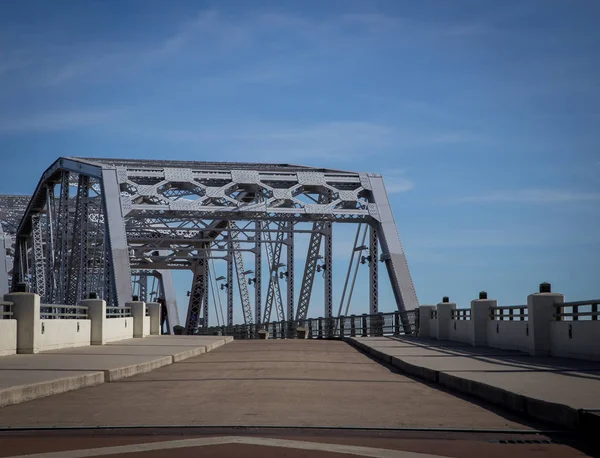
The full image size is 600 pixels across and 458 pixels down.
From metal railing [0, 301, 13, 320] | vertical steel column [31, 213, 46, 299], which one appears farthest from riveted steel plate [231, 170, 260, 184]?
metal railing [0, 301, 13, 320]

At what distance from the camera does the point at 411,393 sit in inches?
544

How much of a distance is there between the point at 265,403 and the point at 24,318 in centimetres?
1167

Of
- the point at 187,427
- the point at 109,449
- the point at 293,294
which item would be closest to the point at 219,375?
the point at 187,427

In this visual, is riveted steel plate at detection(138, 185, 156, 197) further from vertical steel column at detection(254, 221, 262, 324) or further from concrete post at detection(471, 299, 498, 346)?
concrete post at detection(471, 299, 498, 346)

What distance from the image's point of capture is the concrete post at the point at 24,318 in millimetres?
21984

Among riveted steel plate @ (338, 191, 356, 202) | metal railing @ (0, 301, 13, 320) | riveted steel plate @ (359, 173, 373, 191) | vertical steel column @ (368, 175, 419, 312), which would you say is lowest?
metal railing @ (0, 301, 13, 320)

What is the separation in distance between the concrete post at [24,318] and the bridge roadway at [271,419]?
255 inches

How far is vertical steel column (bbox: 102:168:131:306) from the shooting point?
4356 cm

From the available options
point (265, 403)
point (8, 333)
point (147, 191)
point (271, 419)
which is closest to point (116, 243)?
point (147, 191)

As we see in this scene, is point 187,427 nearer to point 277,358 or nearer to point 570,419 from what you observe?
point 570,419

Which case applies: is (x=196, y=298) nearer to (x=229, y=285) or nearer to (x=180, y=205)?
(x=229, y=285)

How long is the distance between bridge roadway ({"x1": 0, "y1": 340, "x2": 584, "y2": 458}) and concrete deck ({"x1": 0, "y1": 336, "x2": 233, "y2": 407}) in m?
0.24

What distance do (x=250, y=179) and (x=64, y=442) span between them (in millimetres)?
41211

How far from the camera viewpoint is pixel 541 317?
21.7 m
